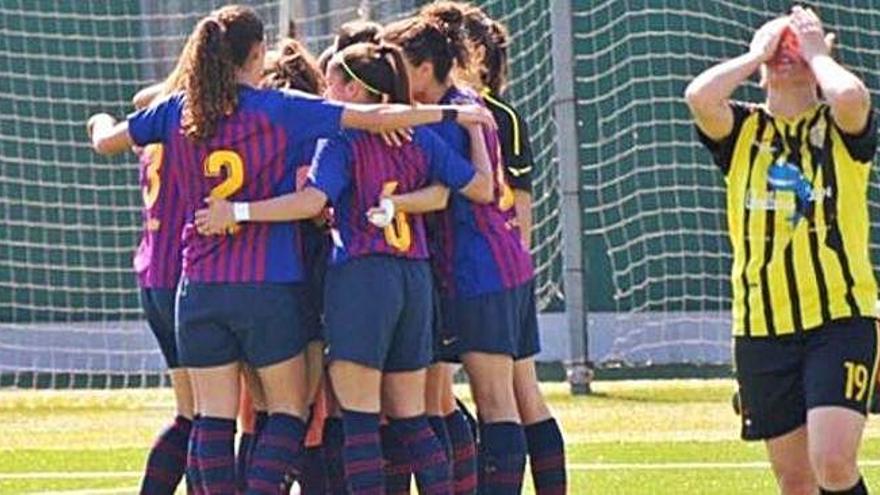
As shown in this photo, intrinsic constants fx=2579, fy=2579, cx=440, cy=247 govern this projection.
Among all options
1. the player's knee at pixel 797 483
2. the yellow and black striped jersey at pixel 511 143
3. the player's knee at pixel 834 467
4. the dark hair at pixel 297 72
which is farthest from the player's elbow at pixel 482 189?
the player's knee at pixel 834 467

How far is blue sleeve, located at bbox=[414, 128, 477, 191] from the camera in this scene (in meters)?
8.24

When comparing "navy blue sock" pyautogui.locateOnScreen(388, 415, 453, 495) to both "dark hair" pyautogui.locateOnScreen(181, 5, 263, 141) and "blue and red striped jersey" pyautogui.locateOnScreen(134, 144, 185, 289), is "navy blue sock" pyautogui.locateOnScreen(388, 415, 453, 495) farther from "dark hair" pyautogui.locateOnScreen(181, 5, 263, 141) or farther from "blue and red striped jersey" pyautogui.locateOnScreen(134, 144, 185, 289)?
"dark hair" pyautogui.locateOnScreen(181, 5, 263, 141)

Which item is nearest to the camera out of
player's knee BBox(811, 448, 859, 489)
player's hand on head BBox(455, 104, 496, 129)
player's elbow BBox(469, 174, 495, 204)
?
player's knee BBox(811, 448, 859, 489)

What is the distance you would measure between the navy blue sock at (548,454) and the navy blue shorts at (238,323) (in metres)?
1.20

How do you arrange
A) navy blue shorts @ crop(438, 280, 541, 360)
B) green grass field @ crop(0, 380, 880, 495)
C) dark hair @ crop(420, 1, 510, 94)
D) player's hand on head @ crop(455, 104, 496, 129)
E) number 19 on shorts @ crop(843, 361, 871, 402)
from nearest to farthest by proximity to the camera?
number 19 on shorts @ crop(843, 361, 871, 402) < player's hand on head @ crop(455, 104, 496, 129) < navy blue shorts @ crop(438, 280, 541, 360) < dark hair @ crop(420, 1, 510, 94) < green grass field @ crop(0, 380, 880, 495)

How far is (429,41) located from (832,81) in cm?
154

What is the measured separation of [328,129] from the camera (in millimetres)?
7949

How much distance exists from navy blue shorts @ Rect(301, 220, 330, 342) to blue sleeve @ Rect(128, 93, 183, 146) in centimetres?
59

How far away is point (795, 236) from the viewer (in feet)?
25.6

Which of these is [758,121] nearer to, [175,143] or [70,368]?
[175,143]

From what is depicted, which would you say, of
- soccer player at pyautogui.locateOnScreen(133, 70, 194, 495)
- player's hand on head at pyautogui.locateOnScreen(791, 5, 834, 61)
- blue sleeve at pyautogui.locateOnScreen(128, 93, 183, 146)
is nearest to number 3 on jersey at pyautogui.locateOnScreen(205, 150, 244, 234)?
blue sleeve at pyautogui.locateOnScreen(128, 93, 183, 146)

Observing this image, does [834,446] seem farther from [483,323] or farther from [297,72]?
[297,72]

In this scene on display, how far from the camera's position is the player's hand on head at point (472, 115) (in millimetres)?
8180

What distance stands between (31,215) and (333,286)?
37.1ft
